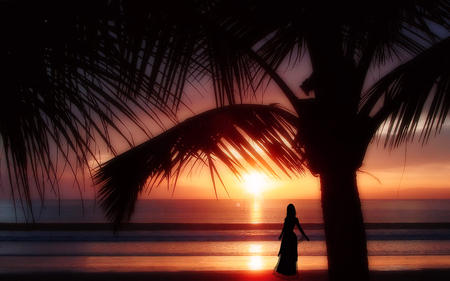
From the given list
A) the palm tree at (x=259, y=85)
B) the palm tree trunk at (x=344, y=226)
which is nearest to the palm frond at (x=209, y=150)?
the palm tree at (x=259, y=85)

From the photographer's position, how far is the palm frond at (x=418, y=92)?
1.96 meters

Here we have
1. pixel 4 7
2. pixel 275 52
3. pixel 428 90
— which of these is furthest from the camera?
pixel 275 52

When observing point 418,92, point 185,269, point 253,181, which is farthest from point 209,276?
point 418,92

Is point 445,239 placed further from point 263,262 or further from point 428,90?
point 428,90

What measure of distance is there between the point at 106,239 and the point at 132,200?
1621cm

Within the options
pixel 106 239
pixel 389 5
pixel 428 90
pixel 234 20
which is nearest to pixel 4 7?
pixel 234 20

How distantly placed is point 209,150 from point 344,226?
1.05 m

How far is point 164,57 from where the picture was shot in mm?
872

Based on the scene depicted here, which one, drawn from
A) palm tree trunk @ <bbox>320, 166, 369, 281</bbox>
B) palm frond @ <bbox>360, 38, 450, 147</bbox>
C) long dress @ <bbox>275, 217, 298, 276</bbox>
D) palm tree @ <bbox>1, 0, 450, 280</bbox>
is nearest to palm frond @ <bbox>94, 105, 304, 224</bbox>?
palm tree @ <bbox>1, 0, 450, 280</bbox>

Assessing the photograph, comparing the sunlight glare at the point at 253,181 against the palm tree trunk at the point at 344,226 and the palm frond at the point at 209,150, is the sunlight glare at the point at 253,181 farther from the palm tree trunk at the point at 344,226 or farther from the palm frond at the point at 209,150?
the palm tree trunk at the point at 344,226

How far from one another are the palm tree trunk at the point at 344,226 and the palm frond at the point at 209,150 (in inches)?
10.6

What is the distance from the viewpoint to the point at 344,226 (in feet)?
8.30

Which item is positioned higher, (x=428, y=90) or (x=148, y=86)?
(x=428, y=90)

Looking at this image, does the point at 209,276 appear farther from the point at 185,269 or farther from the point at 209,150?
the point at 209,150
